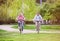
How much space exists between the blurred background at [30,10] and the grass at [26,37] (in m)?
0.22

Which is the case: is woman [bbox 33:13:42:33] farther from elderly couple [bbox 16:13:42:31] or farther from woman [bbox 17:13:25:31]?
woman [bbox 17:13:25:31]

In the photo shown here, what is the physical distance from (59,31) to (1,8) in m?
1.14

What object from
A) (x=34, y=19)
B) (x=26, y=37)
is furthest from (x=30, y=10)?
(x=26, y=37)

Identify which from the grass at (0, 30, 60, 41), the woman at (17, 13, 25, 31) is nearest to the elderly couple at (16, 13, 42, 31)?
the woman at (17, 13, 25, 31)

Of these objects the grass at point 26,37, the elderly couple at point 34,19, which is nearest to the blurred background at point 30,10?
the elderly couple at point 34,19

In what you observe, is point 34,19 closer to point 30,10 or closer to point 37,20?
point 37,20

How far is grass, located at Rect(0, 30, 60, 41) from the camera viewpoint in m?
4.91

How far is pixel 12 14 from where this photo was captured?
5.10 meters

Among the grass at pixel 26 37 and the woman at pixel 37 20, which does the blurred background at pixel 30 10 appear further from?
the grass at pixel 26 37

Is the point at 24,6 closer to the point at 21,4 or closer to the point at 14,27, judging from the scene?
the point at 21,4

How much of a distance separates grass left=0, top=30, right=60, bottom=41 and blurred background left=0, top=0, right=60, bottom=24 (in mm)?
224

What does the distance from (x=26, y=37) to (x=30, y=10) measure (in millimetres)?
533

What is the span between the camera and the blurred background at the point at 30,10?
507 centimetres

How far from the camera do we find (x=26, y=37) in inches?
195
